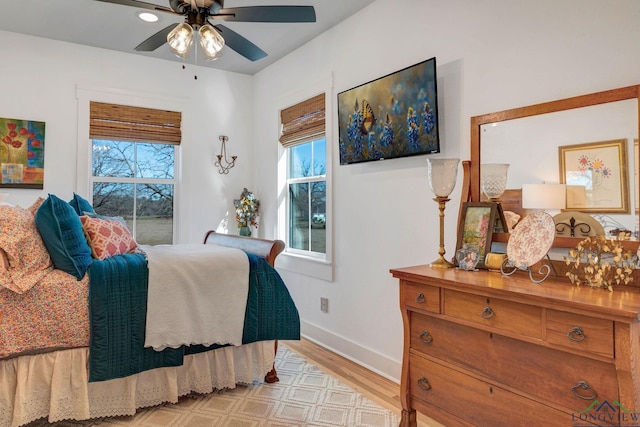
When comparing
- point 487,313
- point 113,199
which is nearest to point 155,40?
point 113,199

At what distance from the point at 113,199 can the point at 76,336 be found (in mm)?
2343

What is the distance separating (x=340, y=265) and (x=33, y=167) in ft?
9.54

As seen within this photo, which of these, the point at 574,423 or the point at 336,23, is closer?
the point at 574,423

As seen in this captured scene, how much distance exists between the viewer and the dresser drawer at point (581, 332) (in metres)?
1.34

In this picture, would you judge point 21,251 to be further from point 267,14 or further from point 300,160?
point 300,160

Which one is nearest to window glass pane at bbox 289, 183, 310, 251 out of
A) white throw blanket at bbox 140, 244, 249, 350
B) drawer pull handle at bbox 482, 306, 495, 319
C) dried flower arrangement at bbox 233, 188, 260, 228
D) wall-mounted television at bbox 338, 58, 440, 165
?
dried flower arrangement at bbox 233, 188, 260, 228

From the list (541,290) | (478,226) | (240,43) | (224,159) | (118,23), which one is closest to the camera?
(541,290)

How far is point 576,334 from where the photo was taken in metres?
1.42

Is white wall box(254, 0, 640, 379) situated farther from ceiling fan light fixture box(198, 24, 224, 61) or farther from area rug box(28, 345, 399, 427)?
ceiling fan light fixture box(198, 24, 224, 61)

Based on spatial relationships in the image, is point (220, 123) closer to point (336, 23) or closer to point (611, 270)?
point (336, 23)

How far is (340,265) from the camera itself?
345 centimetres

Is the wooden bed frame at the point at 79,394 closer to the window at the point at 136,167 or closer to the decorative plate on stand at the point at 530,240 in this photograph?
the decorative plate on stand at the point at 530,240

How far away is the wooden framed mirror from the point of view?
1685mm

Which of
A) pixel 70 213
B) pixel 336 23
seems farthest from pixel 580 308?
pixel 336 23
